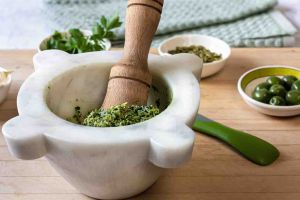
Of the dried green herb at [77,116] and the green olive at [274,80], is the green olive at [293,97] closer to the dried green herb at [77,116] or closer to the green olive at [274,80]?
the green olive at [274,80]

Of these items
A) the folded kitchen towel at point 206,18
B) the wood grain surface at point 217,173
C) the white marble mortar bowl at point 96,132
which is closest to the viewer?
the white marble mortar bowl at point 96,132

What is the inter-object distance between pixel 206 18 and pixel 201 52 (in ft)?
1.20

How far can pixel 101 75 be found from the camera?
80 centimetres

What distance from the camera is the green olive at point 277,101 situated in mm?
921

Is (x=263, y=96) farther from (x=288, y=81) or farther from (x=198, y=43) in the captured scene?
(x=198, y=43)

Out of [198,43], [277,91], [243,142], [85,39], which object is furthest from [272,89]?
[85,39]

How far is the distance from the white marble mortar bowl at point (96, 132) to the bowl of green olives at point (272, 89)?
8.0 inches

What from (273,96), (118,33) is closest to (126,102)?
(273,96)

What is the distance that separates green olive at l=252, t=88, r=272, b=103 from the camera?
3.07 ft

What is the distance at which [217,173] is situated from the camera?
782mm

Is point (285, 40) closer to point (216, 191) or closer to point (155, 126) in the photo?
point (216, 191)

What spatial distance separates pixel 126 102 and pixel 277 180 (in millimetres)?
268

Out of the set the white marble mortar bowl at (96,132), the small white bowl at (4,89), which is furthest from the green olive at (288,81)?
the small white bowl at (4,89)

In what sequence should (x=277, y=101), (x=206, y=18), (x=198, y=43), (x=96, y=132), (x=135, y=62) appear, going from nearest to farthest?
(x=96, y=132) → (x=135, y=62) → (x=277, y=101) → (x=198, y=43) → (x=206, y=18)
